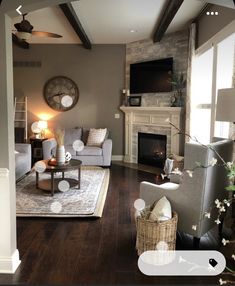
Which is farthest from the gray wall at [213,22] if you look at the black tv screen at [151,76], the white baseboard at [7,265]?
the white baseboard at [7,265]

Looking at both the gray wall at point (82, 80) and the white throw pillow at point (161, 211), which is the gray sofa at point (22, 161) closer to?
the gray wall at point (82, 80)

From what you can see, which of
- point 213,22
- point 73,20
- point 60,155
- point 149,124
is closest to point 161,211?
point 60,155

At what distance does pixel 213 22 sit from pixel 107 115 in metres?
3.81

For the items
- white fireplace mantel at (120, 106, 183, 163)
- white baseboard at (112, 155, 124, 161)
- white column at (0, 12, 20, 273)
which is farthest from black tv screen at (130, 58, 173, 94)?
white column at (0, 12, 20, 273)

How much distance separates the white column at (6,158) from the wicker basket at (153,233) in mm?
1136

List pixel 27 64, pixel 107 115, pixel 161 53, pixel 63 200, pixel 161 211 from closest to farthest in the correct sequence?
pixel 161 211
pixel 63 200
pixel 161 53
pixel 27 64
pixel 107 115

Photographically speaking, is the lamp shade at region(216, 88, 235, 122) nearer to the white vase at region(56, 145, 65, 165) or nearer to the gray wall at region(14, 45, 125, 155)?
the white vase at region(56, 145, 65, 165)

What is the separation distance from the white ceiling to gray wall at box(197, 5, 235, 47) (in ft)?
0.69

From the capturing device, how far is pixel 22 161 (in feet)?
17.9

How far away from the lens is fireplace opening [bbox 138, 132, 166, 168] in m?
6.86

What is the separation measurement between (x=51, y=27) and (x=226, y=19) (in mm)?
3456

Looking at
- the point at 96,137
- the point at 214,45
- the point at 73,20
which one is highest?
the point at 73,20

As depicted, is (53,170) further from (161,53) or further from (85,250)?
(161,53)

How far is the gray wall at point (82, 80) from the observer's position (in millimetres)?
7551
